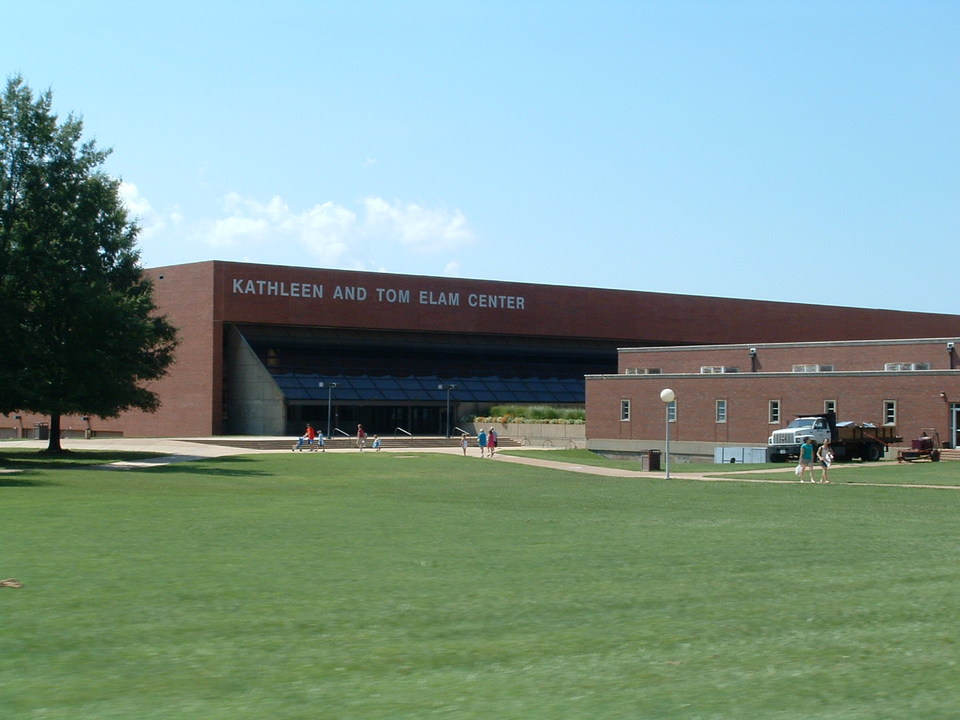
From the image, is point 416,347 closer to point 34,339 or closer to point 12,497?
point 34,339

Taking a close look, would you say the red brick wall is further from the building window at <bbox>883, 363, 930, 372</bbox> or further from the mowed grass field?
the mowed grass field

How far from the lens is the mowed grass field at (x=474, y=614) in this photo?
808 centimetres

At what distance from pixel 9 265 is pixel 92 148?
6.70 m

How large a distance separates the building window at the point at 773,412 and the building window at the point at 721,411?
111 inches

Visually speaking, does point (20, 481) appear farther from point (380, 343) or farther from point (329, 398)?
point (380, 343)

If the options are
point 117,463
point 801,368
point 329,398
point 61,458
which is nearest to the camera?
point 117,463

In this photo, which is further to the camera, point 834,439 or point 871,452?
point 871,452

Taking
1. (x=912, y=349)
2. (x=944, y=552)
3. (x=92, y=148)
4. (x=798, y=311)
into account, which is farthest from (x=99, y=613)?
(x=798, y=311)

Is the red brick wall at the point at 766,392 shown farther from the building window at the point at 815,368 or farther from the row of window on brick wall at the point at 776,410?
the building window at the point at 815,368

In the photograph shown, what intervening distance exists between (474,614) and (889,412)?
51064 millimetres

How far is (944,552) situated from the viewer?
16.5 meters

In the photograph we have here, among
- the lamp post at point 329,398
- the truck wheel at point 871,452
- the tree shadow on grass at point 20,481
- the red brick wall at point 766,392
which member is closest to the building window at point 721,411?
the red brick wall at point 766,392

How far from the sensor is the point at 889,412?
5772 centimetres

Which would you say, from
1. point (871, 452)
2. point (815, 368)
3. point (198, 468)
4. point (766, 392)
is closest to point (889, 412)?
point (871, 452)
